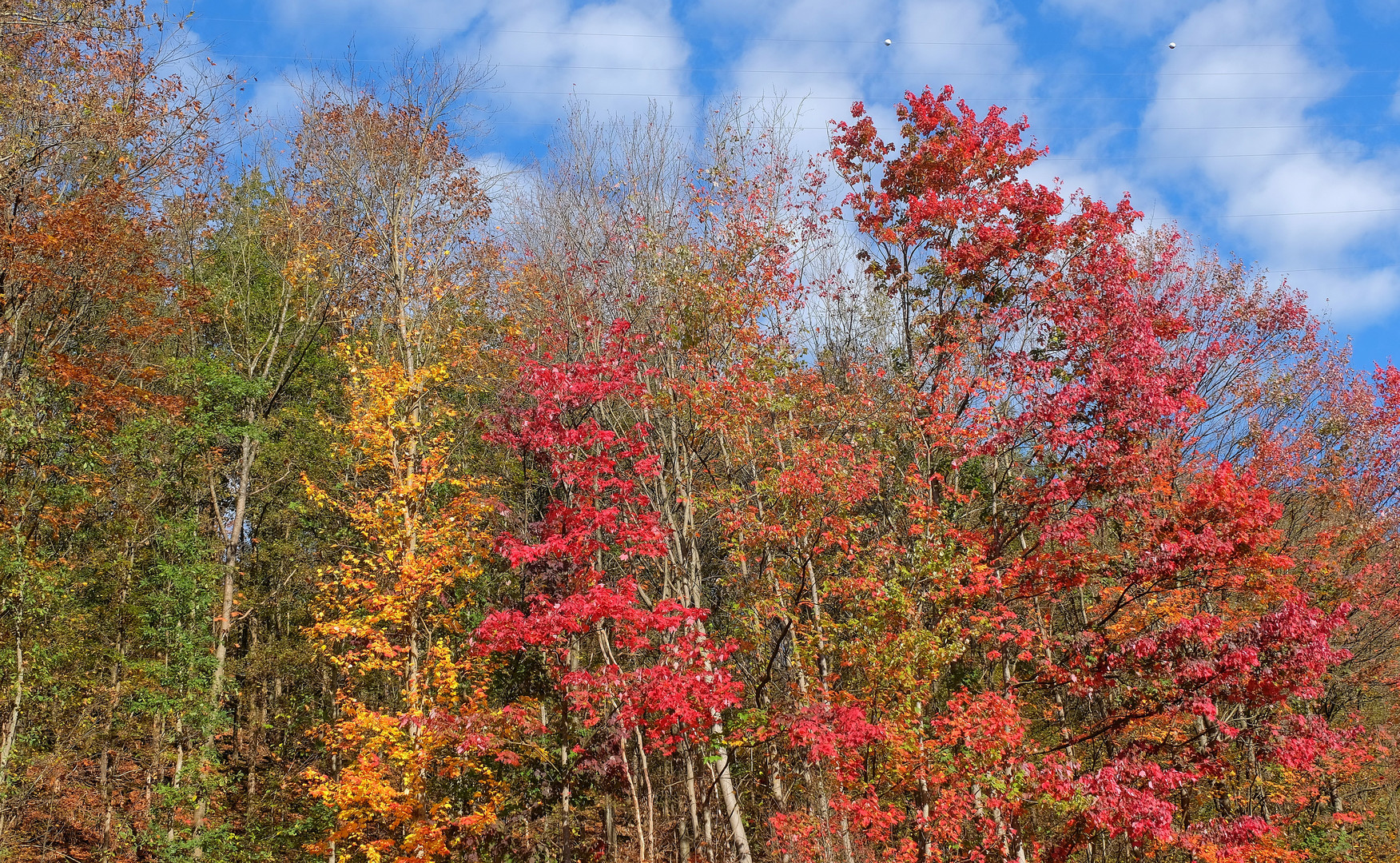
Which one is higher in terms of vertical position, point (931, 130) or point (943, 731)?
point (931, 130)

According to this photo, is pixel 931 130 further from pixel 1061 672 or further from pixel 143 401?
pixel 143 401

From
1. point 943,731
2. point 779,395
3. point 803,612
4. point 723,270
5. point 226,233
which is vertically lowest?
point 943,731

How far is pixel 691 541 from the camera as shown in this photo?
1495cm

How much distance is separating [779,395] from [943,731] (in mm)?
5644

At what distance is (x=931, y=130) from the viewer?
13.8 m

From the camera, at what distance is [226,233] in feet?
77.7

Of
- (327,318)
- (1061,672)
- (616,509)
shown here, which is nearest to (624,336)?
(616,509)

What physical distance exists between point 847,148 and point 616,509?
7.54 metres

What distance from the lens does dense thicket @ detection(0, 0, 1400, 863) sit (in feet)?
37.7

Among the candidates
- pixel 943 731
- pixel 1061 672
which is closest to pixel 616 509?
pixel 943 731

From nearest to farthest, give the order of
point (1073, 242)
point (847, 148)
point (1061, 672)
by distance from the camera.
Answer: point (1061, 672) → point (1073, 242) → point (847, 148)

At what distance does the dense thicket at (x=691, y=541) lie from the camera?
11477 millimetres

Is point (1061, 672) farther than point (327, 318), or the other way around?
point (327, 318)

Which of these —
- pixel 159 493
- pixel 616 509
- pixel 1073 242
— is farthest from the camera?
pixel 159 493
